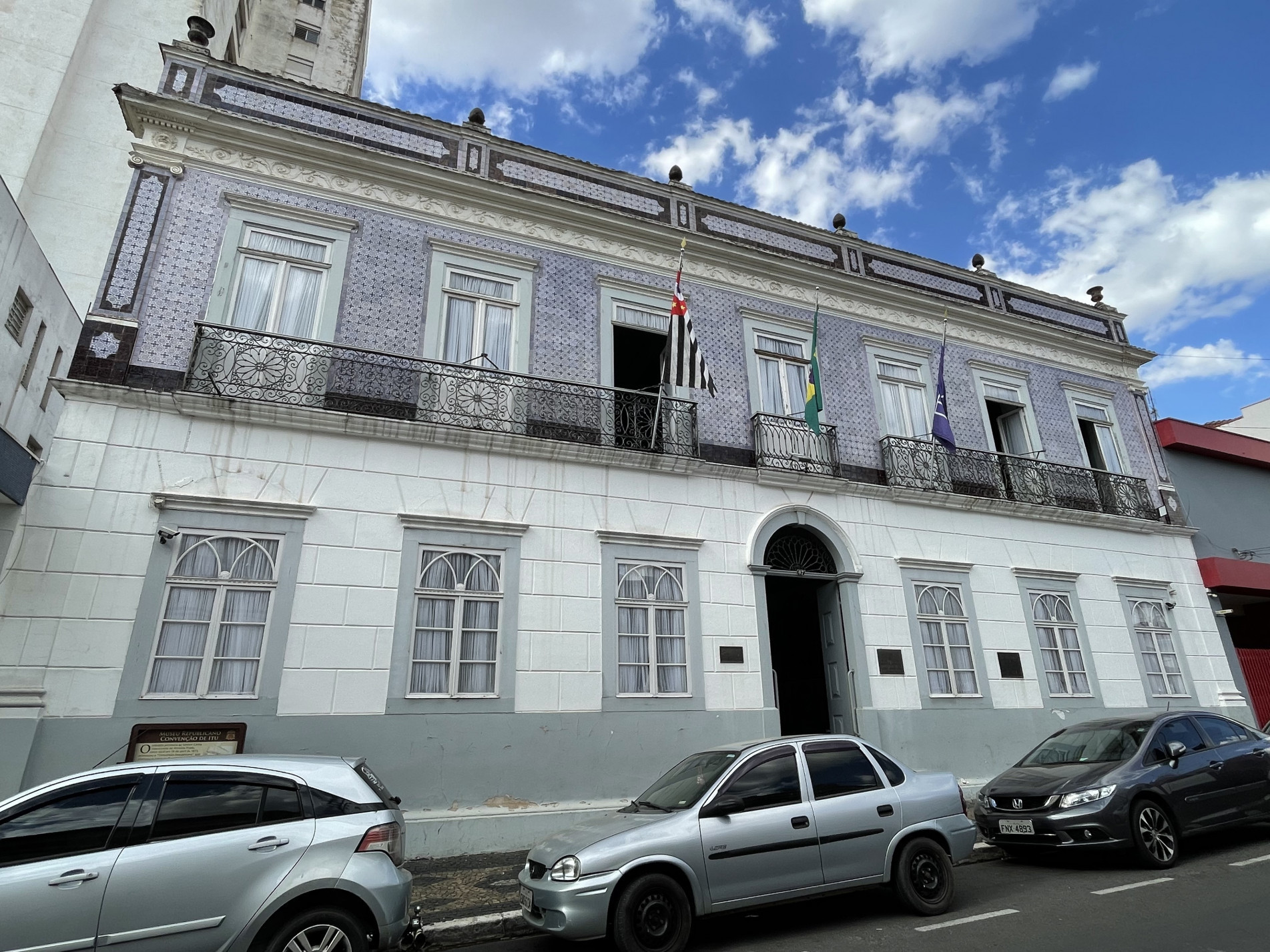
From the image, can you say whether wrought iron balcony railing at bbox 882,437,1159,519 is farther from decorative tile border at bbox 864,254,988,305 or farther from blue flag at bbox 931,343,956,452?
decorative tile border at bbox 864,254,988,305

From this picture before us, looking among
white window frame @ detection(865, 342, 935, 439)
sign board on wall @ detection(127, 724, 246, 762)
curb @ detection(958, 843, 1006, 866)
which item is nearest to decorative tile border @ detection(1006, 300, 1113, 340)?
white window frame @ detection(865, 342, 935, 439)

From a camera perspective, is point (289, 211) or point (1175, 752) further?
point (289, 211)

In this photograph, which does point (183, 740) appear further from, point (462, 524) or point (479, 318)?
point (479, 318)

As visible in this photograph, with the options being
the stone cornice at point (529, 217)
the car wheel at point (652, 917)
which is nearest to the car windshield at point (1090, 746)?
the car wheel at point (652, 917)

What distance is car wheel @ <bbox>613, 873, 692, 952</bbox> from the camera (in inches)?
195

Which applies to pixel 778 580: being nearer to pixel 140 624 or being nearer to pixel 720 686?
pixel 720 686

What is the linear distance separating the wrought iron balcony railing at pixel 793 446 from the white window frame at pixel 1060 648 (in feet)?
14.9

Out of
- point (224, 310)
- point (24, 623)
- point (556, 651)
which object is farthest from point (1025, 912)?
point (224, 310)

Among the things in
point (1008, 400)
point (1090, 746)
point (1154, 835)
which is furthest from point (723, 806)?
point (1008, 400)

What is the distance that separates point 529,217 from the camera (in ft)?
37.4

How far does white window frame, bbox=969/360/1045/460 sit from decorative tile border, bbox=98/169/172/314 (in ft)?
45.6

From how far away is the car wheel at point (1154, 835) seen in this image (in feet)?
23.0

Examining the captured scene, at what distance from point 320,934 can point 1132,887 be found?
6767 mm

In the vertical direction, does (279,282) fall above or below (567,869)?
above
